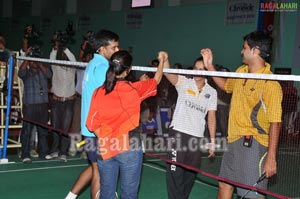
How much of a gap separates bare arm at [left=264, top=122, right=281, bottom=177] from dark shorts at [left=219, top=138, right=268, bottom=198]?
154 millimetres

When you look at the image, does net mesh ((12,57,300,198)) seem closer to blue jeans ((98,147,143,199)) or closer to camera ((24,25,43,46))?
blue jeans ((98,147,143,199))

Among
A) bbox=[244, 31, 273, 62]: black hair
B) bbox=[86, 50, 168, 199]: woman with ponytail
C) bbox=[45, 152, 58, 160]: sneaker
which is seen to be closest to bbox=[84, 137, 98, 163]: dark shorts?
bbox=[86, 50, 168, 199]: woman with ponytail

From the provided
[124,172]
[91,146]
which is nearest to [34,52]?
[91,146]

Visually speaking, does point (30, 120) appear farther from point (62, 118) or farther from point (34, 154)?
point (34, 154)

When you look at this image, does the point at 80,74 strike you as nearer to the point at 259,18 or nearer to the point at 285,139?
the point at 285,139

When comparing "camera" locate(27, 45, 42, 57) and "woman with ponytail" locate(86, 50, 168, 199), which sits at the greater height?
"camera" locate(27, 45, 42, 57)

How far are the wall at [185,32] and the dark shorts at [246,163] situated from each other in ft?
33.8

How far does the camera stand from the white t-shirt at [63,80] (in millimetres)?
8508

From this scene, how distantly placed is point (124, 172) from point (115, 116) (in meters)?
0.51

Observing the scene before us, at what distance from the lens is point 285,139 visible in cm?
618

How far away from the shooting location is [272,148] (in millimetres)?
3850

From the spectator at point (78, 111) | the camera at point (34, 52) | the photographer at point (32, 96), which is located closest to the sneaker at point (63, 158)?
the spectator at point (78, 111)

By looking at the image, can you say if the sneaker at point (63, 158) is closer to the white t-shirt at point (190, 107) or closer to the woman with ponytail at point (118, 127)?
the white t-shirt at point (190, 107)

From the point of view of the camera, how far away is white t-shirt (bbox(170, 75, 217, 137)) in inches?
193
